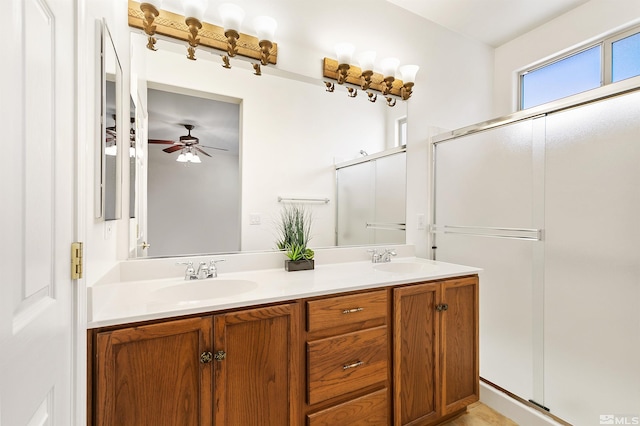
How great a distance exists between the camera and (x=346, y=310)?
4.19ft

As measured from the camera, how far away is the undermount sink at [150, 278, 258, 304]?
1.28m

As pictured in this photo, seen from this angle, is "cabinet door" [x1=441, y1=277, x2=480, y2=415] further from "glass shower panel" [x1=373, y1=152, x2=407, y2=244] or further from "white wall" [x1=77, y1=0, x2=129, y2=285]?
"white wall" [x1=77, y1=0, x2=129, y2=285]

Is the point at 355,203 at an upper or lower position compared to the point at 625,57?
lower

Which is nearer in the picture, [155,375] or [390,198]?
[155,375]

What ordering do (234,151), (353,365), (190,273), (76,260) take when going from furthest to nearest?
1. (234,151)
2. (190,273)
3. (353,365)
4. (76,260)

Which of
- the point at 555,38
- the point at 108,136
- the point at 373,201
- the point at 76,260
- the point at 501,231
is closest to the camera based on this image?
the point at 76,260

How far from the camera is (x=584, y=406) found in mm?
1571

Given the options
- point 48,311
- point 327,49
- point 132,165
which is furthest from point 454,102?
point 48,311

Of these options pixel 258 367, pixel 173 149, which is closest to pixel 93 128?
pixel 173 149

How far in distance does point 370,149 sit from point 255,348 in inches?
58.4

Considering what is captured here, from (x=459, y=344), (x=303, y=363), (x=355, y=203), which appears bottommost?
(x=459, y=344)

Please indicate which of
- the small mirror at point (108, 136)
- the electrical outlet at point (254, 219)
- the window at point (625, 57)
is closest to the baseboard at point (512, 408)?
the electrical outlet at point (254, 219)

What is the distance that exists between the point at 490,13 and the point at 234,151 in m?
2.18

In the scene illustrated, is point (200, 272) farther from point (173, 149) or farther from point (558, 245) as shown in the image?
point (558, 245)
